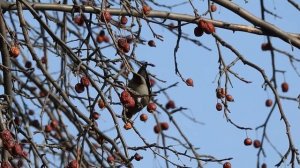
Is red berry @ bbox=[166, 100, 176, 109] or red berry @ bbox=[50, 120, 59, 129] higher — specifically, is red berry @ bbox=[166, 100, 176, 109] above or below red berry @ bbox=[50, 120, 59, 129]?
above

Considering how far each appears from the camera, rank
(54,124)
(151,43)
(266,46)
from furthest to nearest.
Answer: (54,124) < (266,46) < (151,43)

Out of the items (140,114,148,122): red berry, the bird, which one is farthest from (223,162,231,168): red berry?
the bird

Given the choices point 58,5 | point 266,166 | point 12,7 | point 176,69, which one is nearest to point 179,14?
point 176,69

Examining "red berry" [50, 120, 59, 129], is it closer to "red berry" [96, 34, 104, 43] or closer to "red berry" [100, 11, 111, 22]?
"red berry" [96, 34, 104, 43]

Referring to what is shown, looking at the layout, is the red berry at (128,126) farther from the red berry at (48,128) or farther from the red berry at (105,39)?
the red berry at (105,39)

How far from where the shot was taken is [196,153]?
5027mm

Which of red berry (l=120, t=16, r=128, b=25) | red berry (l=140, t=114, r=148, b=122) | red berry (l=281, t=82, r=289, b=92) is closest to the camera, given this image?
red berry (l=120, t=16, r=128, b=25)

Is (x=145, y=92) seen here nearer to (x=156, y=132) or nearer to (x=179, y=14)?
(x=179, y=14)

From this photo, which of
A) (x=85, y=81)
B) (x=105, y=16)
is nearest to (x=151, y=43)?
(x=105, y=16)

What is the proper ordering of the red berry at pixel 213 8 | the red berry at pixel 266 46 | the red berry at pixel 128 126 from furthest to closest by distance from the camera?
the red berry at pixel 266 46 → the red berry at pixel 213 8 → the red berry at pixel 128 126

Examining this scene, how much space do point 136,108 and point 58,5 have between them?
2.60 ft

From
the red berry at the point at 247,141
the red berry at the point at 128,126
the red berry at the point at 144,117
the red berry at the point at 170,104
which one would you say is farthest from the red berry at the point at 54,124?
the red berry at the point at 128,126

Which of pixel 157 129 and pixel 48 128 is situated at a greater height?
pixel 48 128

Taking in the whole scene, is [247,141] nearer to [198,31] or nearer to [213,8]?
[213,8]
